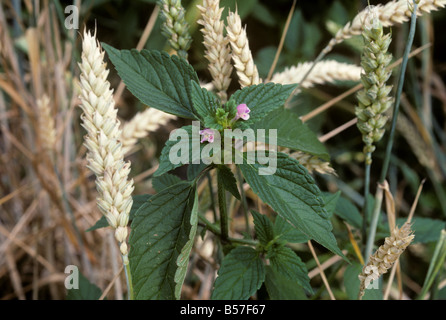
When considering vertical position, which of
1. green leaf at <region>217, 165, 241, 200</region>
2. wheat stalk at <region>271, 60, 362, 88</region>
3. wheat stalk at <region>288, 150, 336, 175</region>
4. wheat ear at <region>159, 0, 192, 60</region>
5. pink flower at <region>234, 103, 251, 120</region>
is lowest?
green leaf at <region>217, 165, 241, 200</region>

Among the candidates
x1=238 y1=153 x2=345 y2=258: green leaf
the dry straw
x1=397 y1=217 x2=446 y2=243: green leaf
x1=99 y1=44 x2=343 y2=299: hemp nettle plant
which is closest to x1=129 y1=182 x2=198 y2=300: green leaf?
x1=99 y1=44 x2=343 y2=299: hemp nettle plant

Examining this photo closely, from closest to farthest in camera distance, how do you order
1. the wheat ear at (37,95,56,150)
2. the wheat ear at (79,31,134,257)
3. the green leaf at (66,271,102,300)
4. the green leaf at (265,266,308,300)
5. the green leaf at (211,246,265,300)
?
the wheat ear at (79,31,134,257)
the green leaf at (211,246,265,300)
the green leaf at (265,266,308,300)
the green leaf at (66,271,102,300)
the wheat ear at (37,95,56,150)

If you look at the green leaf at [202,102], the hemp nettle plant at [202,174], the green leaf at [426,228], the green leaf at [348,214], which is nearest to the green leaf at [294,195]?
the hemp nettle plant at [202,174]

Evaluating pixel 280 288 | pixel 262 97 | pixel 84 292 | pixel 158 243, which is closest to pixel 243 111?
pixel 262 97

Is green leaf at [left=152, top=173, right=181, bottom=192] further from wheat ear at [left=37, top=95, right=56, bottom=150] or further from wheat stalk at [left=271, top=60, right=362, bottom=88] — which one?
wheat ear at [left=37, top=95, right=56, bottom=150]

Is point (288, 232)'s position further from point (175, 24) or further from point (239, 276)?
point (175, 24)

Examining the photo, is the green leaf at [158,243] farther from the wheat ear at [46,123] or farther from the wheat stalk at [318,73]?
the wheat ear at [46,123]
